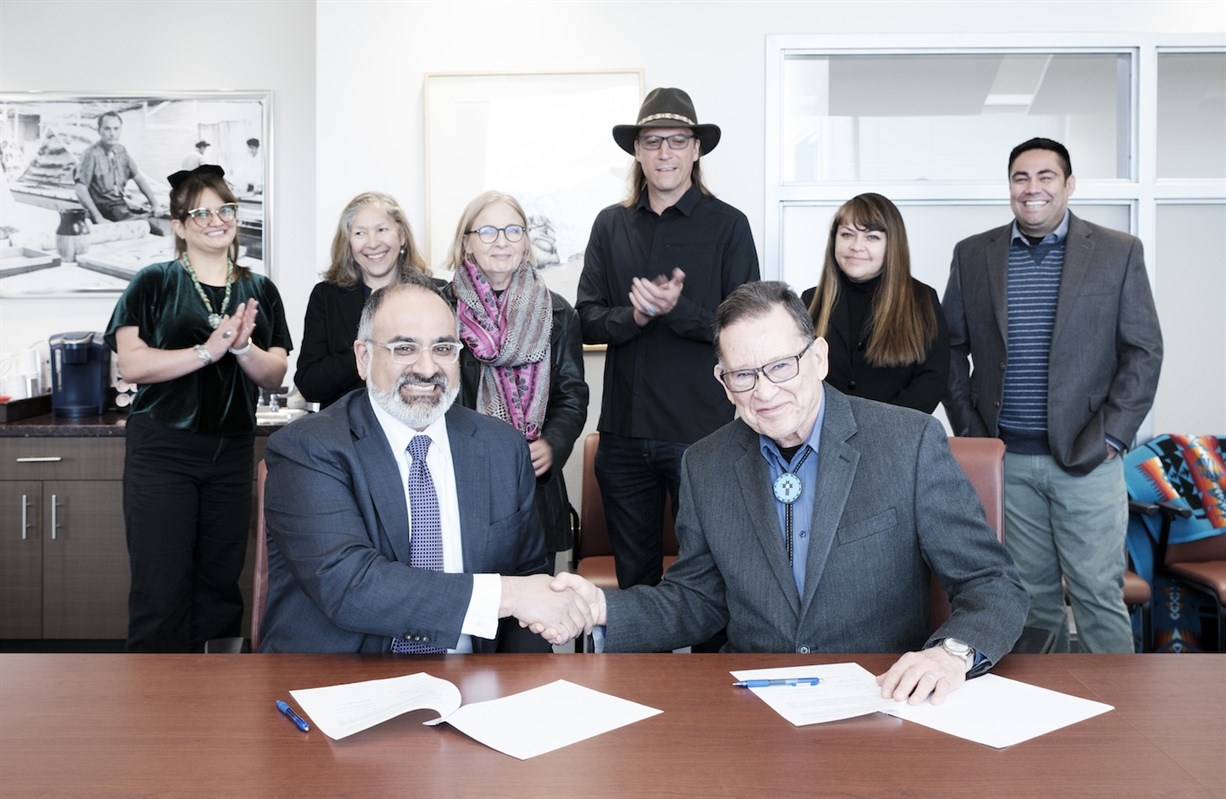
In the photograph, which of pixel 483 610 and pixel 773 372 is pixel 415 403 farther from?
pixel 773 372

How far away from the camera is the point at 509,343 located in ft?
10.0

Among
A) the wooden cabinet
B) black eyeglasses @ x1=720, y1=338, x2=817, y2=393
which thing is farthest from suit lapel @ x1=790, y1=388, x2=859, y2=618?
the wooden cabinet

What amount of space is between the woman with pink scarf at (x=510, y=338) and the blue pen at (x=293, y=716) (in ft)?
4.81

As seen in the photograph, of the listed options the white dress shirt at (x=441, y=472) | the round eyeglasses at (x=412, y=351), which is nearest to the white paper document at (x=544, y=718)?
the white dress shirt at (x=441, y=472)

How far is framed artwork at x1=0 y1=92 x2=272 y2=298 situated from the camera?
16.7 feet

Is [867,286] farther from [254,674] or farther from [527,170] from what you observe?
[254,674]

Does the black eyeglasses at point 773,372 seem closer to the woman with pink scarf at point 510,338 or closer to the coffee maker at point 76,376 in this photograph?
the woman with pink scarf at point 510,338

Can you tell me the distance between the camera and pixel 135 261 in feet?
16.8

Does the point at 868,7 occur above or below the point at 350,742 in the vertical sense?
above

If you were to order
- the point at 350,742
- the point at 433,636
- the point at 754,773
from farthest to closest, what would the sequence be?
the point at 433,636 → the point at 350,742 → the point at 754,773

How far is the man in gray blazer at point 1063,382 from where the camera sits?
11.1ft

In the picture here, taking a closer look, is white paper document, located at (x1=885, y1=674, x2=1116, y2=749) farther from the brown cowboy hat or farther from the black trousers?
the black trousers

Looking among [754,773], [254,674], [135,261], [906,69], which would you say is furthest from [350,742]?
[135,261]

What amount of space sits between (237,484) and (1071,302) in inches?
107
